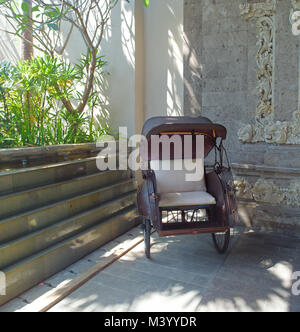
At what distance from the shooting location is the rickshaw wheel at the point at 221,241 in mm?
4426

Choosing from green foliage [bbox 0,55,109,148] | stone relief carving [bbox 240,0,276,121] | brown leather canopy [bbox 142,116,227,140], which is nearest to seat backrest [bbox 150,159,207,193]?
A: brown leather canopy [bbox 142,116,227,140]

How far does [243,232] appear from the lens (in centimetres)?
557

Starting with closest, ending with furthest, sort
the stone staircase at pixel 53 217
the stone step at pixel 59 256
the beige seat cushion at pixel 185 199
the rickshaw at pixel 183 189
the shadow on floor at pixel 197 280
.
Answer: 1. the shadow on floor at pixel 197 280
2. the stone step at pixel 59 256
3. the stone staircase at pixel 53 217
4. the rickshaw at pixel 183 189
5. the beige seat cushion at pixel 185 199

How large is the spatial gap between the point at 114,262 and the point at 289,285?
2.14m

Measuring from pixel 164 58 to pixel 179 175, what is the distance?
299 cm

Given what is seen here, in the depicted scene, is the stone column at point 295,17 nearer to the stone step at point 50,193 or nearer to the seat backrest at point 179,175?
the seat backrest at point 179,175

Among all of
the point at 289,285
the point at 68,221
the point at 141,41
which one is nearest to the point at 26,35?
the point at 141,41

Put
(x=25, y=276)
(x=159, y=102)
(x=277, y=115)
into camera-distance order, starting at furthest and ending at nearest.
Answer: (x=159, y=102) < (x=277, y=115) < (x=25, y=276)

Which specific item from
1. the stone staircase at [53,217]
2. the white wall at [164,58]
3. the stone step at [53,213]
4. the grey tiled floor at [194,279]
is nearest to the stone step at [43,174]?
the stone staircase at [53,217]

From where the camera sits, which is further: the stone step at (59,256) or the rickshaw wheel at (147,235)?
the rickshaw wheel at (147,235)

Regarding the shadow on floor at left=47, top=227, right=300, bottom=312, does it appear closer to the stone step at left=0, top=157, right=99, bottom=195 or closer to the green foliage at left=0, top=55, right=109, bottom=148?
the stone step at left=0, top=157, right=99, bottom=195

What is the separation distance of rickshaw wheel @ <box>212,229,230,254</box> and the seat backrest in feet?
2.34

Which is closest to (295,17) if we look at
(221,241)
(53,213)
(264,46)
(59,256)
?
(264,46)

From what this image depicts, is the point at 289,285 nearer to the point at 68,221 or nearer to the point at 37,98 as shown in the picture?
the point at 68,221
